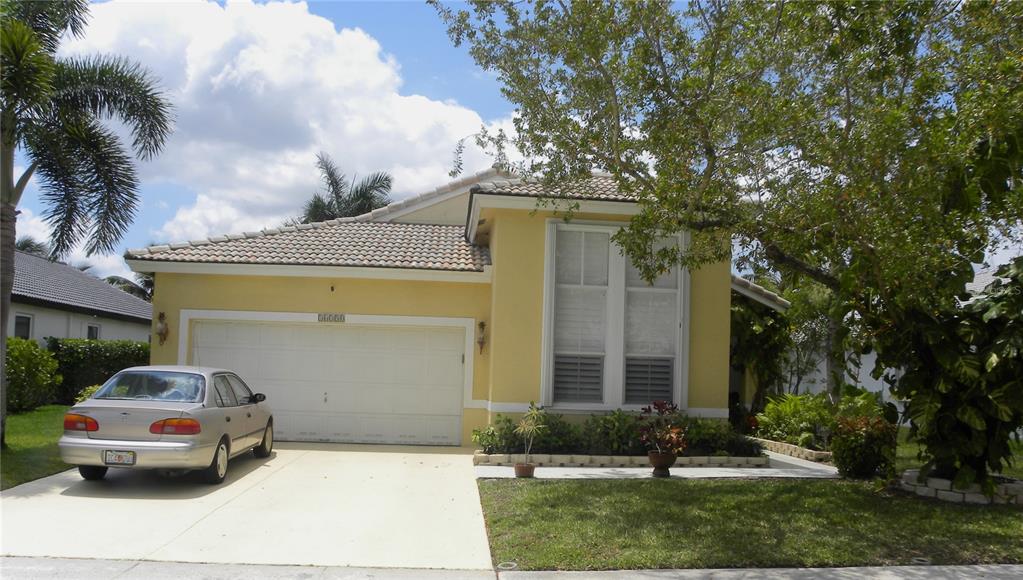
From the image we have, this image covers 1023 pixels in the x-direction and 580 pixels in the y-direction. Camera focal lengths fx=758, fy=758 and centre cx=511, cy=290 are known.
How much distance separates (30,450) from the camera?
37.1 feet

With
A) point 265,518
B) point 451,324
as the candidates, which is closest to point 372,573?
point 265,518

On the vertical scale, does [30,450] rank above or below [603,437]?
below

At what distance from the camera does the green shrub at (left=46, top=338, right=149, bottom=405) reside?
771 inches

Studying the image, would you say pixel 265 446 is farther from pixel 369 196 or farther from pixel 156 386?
pixel 369 196

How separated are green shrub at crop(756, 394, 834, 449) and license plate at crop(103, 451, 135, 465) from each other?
1054 centimetres

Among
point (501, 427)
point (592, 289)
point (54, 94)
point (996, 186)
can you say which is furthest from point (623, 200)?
point (54, 94)

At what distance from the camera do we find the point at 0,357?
1024cm

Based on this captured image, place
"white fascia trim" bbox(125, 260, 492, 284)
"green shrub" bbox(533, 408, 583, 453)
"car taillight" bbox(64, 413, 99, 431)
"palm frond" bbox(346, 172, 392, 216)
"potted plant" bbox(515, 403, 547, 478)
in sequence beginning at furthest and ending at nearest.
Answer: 1. "palm frond" bbox(346, 172, 392, 216)
2. "white fascia trim" bbox(125, 260, 492, 284)
3. "green shrub" bbox(533, 408, 583, 453)
4. "potted plant" bbox(515, 403, 547, 478)
5. "car taillight" bbox(64, 413, 99, 431)

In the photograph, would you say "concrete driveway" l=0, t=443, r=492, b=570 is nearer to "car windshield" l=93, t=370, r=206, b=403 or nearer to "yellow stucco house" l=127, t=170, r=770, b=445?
"car windshield" l=93, t=370, r=206, b=403

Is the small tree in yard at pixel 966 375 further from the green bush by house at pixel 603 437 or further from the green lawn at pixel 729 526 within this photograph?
the green bush by house at pixel 603 437

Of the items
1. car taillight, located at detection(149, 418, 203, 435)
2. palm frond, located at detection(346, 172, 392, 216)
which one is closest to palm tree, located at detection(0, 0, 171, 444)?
car taillight, located at detection(149, 418, 203, 435)

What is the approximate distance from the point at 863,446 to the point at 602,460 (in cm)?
376

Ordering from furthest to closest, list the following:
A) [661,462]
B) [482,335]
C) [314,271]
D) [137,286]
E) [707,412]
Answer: [137,286] → [482,335] → [314,271] → [707,412] → [661,462]

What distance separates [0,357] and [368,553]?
662 cm
